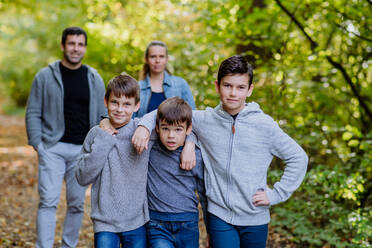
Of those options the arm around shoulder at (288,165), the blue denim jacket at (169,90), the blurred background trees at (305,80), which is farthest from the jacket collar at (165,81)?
the arm around shoulder at (288,165)

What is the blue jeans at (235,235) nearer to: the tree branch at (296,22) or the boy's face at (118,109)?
the boy's face at (118,109)

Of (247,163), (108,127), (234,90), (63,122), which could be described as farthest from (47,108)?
(247,163)

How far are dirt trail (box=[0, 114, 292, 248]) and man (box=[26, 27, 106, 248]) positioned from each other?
3.31 ft

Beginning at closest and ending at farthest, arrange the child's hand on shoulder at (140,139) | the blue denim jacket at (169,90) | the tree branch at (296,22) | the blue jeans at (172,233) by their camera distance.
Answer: the child's hand on shoulder at (140,139), the blue jeans at (172,233), the blue denim jacket at (169,90), the tree branch at (296,22)

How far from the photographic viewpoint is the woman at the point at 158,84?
404cm

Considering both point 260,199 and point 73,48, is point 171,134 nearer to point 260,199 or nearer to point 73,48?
point 260,199

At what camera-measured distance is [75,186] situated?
3.98 meters

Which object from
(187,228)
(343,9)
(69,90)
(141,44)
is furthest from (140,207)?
(141,44)

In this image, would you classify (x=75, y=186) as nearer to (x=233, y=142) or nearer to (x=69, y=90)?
(x=69, y=90)

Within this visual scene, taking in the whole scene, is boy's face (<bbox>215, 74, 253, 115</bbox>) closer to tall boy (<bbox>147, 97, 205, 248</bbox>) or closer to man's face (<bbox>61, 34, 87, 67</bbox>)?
tall boy (<bbox>147, 97, 205, 248</bbox>)

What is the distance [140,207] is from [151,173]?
26 centimetres

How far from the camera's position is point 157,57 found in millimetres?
4086

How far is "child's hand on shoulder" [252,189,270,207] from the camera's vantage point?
252cm

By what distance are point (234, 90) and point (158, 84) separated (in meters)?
1.74
